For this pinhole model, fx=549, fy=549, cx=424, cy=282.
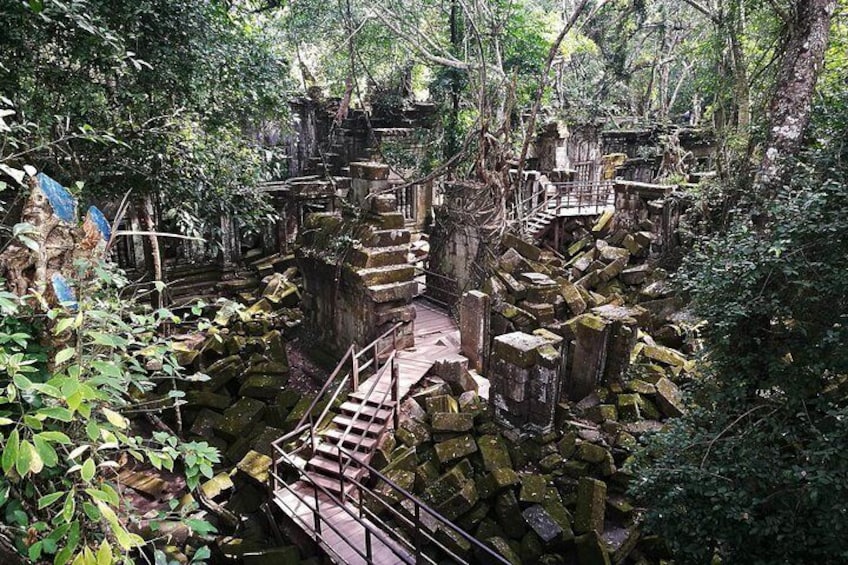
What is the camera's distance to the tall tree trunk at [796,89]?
6523mm

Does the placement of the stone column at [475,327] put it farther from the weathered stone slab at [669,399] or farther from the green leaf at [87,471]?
the green leaf at [87,471]

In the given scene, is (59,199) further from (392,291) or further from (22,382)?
(392,291)

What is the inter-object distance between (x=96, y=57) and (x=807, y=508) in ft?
27.7

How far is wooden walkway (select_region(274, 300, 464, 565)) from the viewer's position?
244 inches

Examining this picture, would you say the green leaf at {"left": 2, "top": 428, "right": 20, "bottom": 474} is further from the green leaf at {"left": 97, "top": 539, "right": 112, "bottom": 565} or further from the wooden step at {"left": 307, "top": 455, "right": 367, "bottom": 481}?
the wooden step at {"left": 307, "top": 455, "right": 367, "bottom": 481}

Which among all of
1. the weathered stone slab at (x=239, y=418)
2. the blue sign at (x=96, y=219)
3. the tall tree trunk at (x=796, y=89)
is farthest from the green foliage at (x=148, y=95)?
the tall tree trunk at (x=796, y=89)

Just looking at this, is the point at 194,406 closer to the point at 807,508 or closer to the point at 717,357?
the point at 717,357

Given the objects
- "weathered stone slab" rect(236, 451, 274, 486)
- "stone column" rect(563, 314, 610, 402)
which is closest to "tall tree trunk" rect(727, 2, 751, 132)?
"stone column" rect(563, 314, 610, 402)

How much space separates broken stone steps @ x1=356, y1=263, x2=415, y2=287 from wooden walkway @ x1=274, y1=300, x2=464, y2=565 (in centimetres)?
131

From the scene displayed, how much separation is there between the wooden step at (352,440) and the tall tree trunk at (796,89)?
5976mm

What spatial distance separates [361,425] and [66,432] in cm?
507

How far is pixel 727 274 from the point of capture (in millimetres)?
5094

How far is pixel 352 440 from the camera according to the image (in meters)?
7.74

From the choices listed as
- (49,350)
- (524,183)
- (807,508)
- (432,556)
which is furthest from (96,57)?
(524,183)
